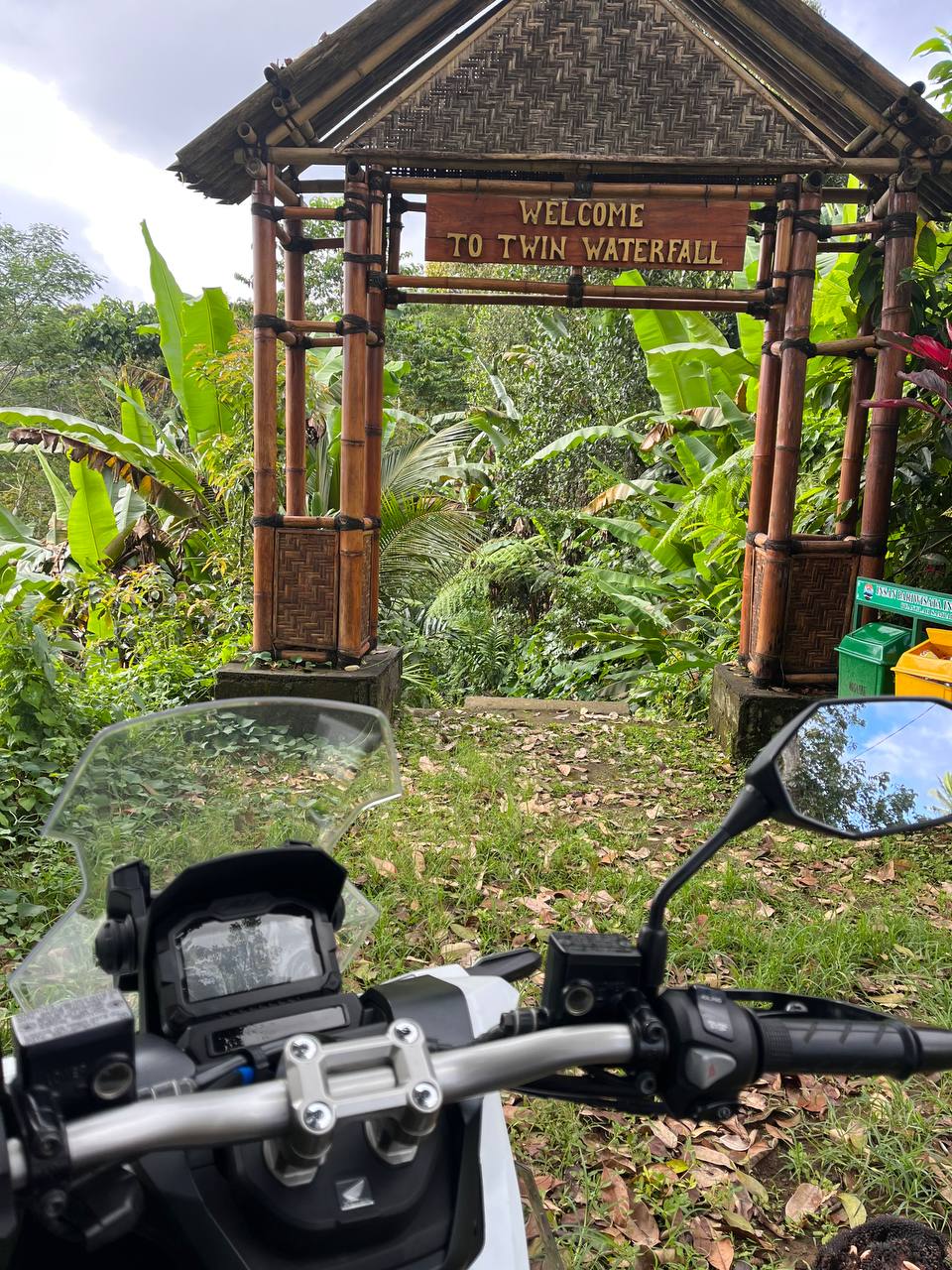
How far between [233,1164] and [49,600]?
267 inches

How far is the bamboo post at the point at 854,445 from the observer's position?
4992mm

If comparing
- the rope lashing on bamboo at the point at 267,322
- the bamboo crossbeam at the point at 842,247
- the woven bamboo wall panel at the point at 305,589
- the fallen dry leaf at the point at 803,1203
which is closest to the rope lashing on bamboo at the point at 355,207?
the rope lashing on bamboo at the point at 267,322

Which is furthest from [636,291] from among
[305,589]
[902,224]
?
[305,589]

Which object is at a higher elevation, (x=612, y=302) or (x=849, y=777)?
(x=612, y=302)

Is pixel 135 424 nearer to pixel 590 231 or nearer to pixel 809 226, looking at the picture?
pixel 590 231

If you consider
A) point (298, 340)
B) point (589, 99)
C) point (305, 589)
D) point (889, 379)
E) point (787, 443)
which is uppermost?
point (589, 99)

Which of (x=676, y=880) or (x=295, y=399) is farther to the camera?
(x=295, y=399)

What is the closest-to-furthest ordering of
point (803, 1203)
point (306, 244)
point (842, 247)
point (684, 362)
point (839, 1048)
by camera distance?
point (839, 1048)
point (803, 1203)
point (842, 247)
point (306, 244)
point (684, 362)

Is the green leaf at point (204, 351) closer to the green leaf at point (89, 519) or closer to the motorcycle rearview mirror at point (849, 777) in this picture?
the green leaf at point (89, 519)

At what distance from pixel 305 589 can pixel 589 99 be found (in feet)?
9.52

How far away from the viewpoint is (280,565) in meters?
5.13

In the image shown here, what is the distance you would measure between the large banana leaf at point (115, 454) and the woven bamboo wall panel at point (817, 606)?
4.92m

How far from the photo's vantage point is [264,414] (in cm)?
503

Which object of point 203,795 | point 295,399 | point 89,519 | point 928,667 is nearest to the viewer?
point 203,795
